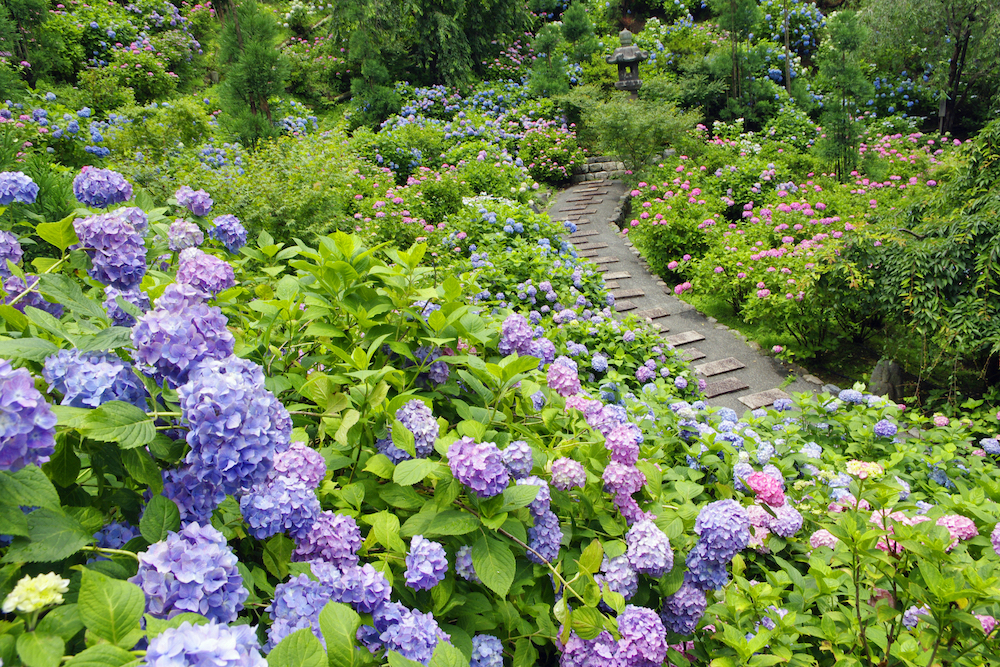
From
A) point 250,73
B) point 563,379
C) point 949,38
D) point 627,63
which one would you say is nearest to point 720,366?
point 563,379

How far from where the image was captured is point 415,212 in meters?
6.59

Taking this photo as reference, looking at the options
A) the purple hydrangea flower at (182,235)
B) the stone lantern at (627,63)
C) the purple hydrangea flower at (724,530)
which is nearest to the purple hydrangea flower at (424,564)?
the purple hydrangea flower at (724,530)

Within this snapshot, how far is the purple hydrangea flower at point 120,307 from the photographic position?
1245 mm

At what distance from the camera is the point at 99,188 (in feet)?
6.08

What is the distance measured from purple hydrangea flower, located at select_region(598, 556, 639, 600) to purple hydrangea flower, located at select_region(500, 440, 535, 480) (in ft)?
1.02

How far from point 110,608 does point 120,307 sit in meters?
0.66

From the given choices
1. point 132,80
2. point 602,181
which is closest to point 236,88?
point 132,80

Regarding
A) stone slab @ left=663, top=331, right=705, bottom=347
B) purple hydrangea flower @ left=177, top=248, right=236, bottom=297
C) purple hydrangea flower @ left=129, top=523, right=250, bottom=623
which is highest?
purple hydrangea flower @ left=177, top=248, right=236, bottom=297

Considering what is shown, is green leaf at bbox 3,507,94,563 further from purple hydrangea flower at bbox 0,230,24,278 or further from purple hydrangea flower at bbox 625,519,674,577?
purple hydrangea flower at bbox 625,519,674,577

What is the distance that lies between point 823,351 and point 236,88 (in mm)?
7647

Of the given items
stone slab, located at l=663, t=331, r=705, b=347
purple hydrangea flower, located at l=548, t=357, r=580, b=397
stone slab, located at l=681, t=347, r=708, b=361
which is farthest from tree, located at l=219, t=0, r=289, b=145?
purple hydrangea flower, located at l=548, t=357, r=580, b=397

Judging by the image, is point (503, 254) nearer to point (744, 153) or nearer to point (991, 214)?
point (991, 214)

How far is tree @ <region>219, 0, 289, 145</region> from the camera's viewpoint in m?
7.21

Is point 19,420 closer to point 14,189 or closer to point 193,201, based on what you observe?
point 14,189
